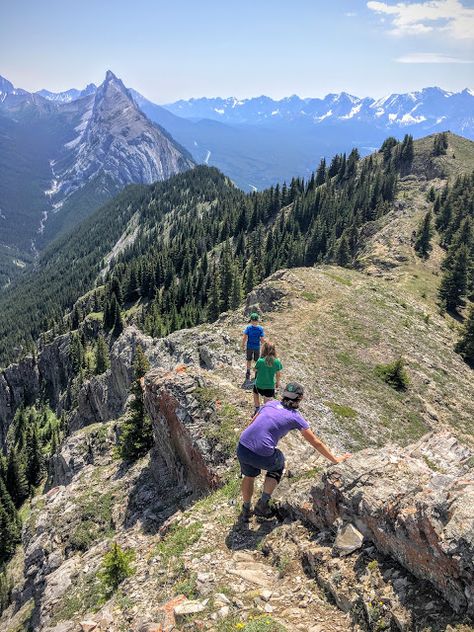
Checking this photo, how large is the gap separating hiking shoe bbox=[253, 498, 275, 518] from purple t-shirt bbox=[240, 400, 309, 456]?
2734mm

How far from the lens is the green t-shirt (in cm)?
1792

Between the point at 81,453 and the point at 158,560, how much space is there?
85.0 feet

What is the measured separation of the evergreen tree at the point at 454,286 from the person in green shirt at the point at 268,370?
50.4 meters

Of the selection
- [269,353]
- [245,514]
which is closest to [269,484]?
[245,514]

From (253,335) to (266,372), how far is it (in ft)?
16.3

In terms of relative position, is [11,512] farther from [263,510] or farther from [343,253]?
[343,253]

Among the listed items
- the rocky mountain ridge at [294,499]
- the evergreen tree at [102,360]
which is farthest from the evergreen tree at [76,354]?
the rocky mountain ridge at [294,499]

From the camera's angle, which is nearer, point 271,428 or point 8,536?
point 271,428

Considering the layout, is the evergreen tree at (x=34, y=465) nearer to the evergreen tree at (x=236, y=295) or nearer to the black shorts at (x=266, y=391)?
the evergreen tree at (x=236, y=295)

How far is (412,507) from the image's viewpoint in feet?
33.1

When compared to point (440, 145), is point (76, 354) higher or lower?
lower

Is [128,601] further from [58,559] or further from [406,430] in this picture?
→ [406,430]

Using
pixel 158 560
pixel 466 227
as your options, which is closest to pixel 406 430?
pixel 158 560

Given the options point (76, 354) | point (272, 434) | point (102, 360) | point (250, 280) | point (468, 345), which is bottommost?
point (76, 354)
